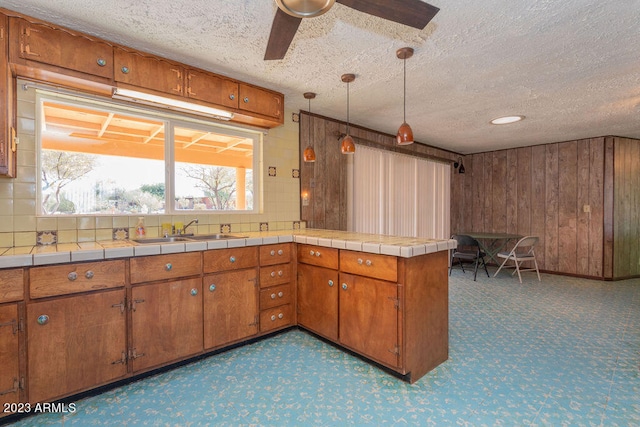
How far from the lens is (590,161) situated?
5.00 metres

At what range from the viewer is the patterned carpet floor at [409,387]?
1.69 metres

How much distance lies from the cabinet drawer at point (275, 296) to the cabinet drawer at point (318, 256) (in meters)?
0.31

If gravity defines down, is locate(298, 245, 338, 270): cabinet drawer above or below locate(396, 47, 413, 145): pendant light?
below

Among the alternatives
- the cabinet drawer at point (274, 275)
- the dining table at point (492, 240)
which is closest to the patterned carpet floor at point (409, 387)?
the cabinet drawer at point (274, 275)

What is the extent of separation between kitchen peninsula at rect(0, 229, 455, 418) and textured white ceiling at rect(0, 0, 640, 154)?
4.69 ft

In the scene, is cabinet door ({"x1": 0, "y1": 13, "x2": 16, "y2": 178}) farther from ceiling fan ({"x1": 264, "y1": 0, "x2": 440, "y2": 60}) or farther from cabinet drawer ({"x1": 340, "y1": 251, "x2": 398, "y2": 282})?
cabinet drawer ({"x1": 340, "y1": 251, "x2": 398, "y2": 282})

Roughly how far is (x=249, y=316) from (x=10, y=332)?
1.44 meters

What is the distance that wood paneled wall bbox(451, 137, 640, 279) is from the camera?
4895 mm

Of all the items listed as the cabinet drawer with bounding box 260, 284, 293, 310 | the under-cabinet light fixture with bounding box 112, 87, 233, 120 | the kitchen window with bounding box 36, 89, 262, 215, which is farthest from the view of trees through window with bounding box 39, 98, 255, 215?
the cabinet drawer with bounding box 260, 284, 293, 310

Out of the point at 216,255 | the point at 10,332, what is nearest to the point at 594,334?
the point at 216,255

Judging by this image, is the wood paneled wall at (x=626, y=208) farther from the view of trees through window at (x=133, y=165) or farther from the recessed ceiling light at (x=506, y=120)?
the view of trees through window at (x=133, y=165)

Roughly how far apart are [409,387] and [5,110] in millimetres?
3032

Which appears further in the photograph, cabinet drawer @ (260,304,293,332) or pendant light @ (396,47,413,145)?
cabinet drawer @ (260,304,293,332)

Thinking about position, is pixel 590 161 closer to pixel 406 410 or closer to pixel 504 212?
pixel 504 212
